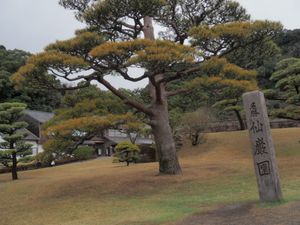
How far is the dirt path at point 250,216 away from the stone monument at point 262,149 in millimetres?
450

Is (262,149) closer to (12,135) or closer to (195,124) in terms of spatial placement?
(12,135)

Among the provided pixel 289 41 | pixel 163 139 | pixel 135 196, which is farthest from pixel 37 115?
pixel 135 196

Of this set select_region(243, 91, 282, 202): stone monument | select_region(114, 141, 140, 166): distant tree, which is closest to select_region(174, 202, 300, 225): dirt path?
select_region(243, 91, 282, 202): stone monument

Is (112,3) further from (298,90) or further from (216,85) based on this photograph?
(298,90)

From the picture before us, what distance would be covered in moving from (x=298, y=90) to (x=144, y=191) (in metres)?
10.3

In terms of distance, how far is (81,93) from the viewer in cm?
1464

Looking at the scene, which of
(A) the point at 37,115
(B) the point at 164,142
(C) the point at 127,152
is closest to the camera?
(B) the point at 164,142

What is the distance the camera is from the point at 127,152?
74.0 ft

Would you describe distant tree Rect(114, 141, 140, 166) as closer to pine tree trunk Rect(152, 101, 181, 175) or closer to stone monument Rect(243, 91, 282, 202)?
pine tree trunk Rect(152, 101, 181, 175)

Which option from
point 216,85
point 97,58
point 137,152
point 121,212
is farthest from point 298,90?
point 121,212

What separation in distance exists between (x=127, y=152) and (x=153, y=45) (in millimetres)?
12136

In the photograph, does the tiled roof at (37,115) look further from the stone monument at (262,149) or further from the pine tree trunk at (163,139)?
the stone monument at (262,149)

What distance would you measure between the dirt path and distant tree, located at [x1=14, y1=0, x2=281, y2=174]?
4.92 metres

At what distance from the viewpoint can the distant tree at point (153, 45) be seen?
1115 cm
